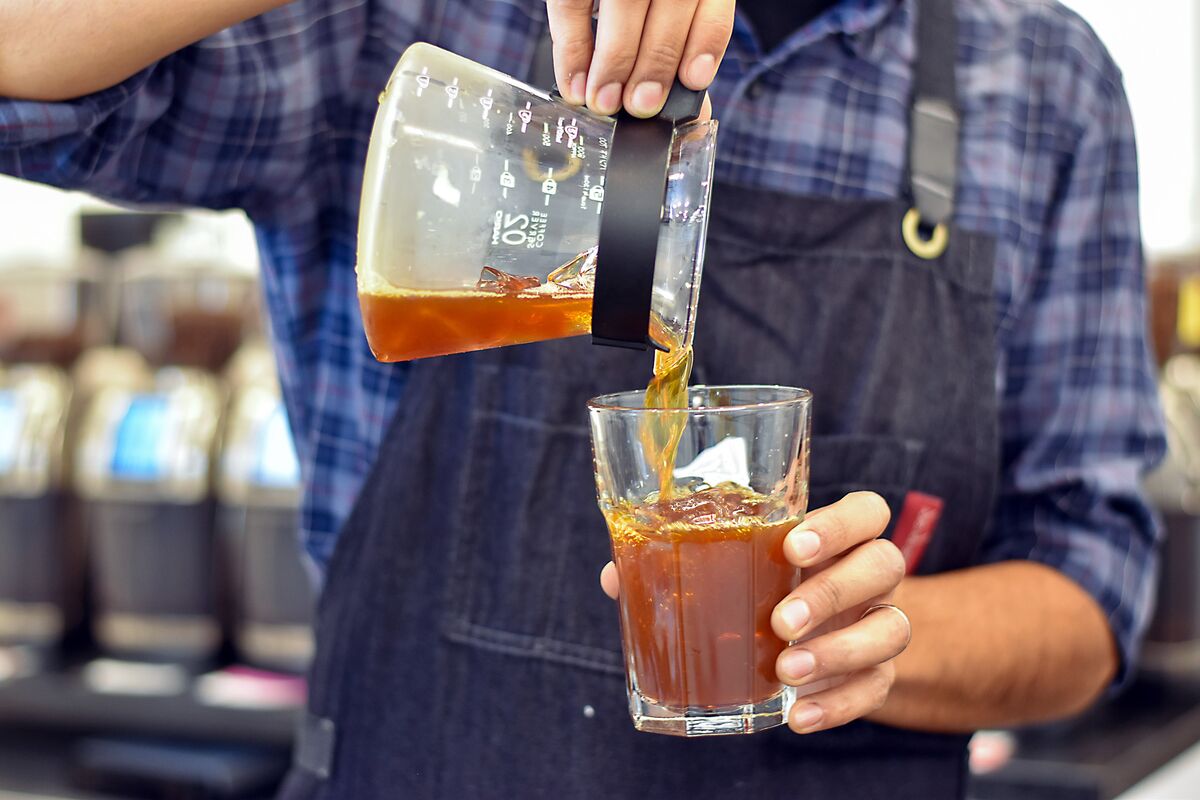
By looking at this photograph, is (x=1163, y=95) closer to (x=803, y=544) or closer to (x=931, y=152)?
(x=931, y=152)

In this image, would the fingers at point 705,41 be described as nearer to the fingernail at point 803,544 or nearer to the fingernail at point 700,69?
the fingernail at point 700,69

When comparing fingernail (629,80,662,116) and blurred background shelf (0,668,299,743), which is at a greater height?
fingernail (629,80,662,116)

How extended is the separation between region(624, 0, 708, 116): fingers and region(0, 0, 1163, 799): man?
0.35 m

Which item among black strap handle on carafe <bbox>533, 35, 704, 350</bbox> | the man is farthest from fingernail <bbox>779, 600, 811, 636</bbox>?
black strap handle on carafe <bbox>533, 35, 704, 350</bbox>

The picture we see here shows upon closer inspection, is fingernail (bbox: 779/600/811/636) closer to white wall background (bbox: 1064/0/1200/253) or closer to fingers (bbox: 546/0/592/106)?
fingers (bbox: 546/0/592/106)

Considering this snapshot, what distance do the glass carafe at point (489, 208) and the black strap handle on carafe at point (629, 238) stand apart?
0.02m

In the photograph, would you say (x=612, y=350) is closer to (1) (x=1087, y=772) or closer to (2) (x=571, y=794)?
(2) (x=571, y=794)

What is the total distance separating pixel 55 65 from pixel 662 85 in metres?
0.46

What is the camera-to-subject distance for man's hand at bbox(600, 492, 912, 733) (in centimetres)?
89

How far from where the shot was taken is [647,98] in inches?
32.9

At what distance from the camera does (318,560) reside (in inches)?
51.2

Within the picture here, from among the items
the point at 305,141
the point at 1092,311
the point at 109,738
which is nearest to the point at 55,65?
the point at 305,141

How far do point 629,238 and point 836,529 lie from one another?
0.26 meters

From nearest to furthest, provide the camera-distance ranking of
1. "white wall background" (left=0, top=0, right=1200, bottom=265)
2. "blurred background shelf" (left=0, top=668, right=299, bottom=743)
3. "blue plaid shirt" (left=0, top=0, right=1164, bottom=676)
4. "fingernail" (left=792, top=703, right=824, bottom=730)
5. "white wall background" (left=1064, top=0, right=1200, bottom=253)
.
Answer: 1. "fingernail" (left=792, top=703, right=824, bottom=730)
2. "blue plaid shirt" (left=0, top=0, right=1164, bottom=676)
3. "blurred background shelf" (left=0, top=668, right=299, bottom=743)
4. "white wall background" (left=0, top=0, right=1200, bottom=265)
5. "white wall background" (left=1064, top=0, right=1200, bottom=253)
